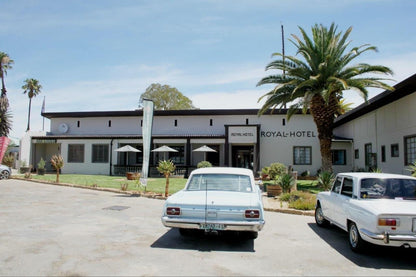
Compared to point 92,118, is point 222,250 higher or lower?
lower

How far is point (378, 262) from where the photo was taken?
19.0 ft

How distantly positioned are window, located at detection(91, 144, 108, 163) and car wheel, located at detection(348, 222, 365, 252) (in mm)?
25637

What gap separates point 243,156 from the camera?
2975 cm

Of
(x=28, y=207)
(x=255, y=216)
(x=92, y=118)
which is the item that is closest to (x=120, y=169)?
(x=92, y=118)

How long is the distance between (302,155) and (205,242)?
2234 centimetres

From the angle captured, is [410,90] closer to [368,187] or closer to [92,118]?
[368,187]

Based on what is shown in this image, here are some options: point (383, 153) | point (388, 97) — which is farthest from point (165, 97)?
point (388, 97)

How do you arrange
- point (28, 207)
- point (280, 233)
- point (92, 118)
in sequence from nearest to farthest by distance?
point (280, 233), point (28, 207), point (92, 118)

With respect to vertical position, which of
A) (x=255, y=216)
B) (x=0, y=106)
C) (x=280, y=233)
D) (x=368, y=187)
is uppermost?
(x=0, y=106)

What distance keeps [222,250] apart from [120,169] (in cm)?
2341

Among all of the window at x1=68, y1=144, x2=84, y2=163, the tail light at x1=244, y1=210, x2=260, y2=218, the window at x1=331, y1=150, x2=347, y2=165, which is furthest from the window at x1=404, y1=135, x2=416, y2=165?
the window at x1=68, y1=144, x2=84, y2=163

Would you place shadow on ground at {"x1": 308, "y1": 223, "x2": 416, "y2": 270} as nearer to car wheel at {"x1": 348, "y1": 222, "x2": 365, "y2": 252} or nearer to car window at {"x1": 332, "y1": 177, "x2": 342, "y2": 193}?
car wheel at {"x1": 348, "y1": 222, "x2": 365, "y2": 252}

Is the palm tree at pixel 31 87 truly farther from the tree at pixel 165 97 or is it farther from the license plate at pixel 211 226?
the license plate at pixel 211 226

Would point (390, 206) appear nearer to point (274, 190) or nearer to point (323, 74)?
point (274, 190)
